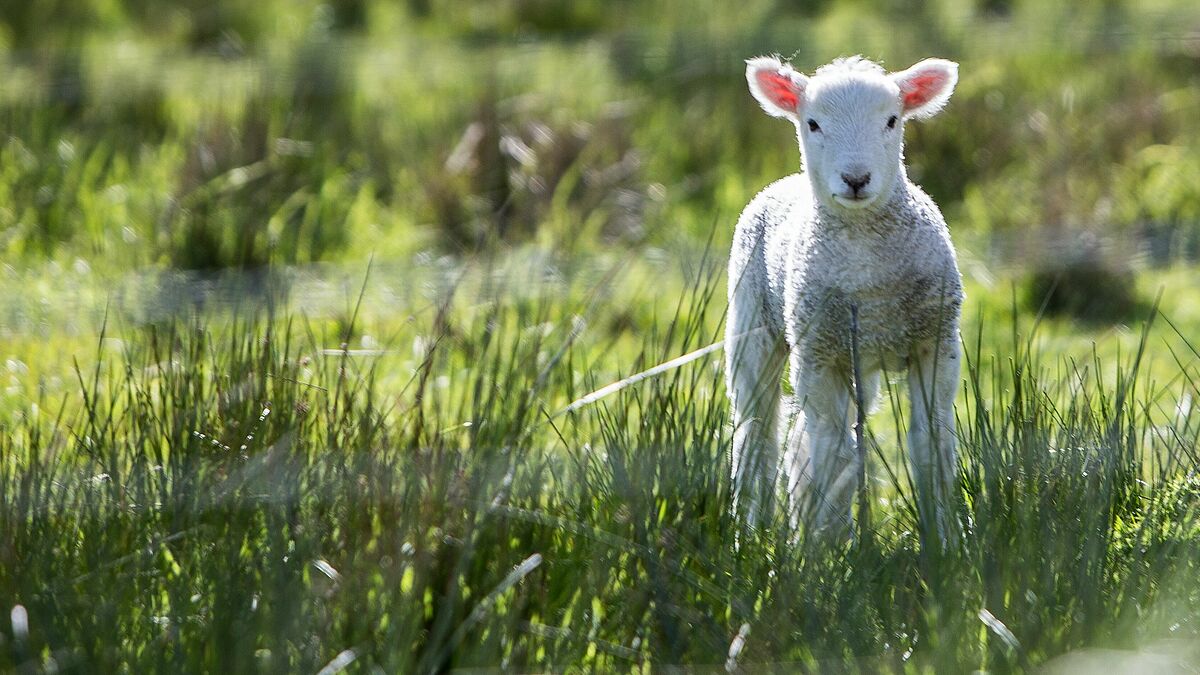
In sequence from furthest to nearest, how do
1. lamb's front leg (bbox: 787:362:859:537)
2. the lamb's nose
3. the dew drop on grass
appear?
lamb's front leg (bbox: 787:362:859:537) → the lamb's nose → the dew drop on grass

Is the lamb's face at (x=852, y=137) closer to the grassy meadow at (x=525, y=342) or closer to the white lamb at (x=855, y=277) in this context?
the white lamb at (x=855, y=277)

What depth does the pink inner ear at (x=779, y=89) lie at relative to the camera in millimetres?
3850

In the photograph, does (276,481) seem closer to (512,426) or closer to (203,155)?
(512,426)

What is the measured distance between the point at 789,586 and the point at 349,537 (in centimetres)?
87

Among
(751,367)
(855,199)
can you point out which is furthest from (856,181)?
(751,367)

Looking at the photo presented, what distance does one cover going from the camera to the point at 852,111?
3.60 metres

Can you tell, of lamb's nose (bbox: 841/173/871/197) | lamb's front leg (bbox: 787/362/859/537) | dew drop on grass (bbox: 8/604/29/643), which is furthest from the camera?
lamb's front leg (bbox: 787/362/859/537)

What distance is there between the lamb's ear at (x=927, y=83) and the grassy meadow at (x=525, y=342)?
58 centimetres

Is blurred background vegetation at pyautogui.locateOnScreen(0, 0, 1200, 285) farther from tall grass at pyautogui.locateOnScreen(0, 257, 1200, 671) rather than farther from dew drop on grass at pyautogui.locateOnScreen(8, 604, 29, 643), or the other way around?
dew drop on grass at pyautogui.locateOnScreen(8, 604, 29, 643)

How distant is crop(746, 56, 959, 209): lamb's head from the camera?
138 inches

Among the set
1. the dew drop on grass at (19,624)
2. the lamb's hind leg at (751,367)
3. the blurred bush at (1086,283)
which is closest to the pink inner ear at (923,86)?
the lamb's hind leg at (751,367)

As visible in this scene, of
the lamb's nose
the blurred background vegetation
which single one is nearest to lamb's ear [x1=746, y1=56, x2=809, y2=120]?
the lamb's nose

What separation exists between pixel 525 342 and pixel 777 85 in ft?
3.16

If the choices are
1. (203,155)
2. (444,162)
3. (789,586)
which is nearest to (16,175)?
(203,155)
